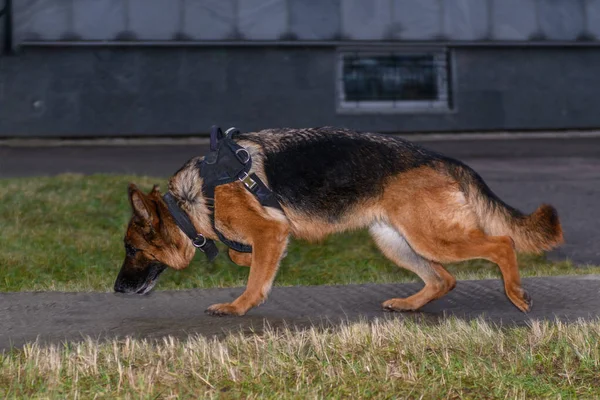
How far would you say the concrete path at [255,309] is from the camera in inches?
235

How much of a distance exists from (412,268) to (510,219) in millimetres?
882

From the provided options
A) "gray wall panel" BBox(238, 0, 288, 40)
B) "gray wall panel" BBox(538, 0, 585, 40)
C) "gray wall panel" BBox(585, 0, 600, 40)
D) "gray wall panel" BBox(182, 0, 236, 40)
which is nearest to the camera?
"gray wall panel" BBox(182, 0, 236, 40)

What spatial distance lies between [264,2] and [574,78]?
7997mm

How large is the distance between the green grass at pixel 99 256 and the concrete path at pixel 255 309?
74cm

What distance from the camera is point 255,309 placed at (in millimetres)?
6598

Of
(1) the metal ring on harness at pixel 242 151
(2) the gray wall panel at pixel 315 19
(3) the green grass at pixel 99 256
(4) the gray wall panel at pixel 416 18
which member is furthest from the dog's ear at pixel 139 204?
(4) the gray wall panel at pixel 416 18

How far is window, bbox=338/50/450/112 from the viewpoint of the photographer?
20.7 m

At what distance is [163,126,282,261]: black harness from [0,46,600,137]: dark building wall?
14173 mm

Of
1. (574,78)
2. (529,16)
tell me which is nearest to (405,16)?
(529,16)

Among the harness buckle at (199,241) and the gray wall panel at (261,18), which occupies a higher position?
the gray wall panel at (261,18)

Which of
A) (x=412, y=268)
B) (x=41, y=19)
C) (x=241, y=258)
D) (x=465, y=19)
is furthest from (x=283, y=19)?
(x=412, y=268)

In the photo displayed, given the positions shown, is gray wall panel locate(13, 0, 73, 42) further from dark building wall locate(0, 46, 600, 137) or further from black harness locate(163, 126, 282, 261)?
black harness locate(163, 126, 282, 261)

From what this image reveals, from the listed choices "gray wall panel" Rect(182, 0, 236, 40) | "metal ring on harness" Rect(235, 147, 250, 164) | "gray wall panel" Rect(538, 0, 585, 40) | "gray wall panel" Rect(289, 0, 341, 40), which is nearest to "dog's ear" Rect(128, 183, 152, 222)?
"metal ring on harness" Rect(235, 147, 250, 164)

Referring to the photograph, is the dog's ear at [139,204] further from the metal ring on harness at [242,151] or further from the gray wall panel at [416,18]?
the gray wall panel at [416,18]
